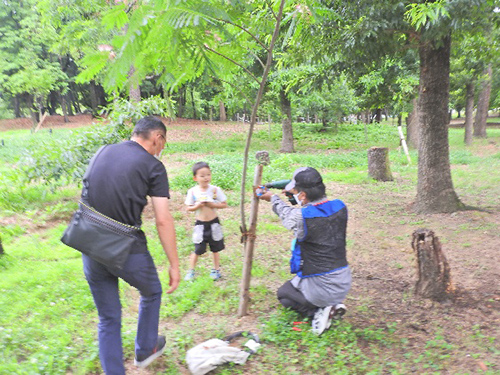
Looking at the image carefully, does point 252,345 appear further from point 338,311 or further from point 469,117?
point 469,117

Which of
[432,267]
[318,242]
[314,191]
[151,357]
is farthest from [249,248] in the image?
[432,267]

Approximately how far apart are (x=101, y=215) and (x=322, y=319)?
80.4 inches

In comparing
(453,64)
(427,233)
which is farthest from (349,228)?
(453,64)

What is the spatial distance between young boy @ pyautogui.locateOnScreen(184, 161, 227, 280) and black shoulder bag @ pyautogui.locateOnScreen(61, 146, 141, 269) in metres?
1.86

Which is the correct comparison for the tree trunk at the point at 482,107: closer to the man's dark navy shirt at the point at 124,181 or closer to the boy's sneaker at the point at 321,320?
the boy's sneaker at the point at 321,320

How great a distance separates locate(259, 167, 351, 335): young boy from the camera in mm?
3146

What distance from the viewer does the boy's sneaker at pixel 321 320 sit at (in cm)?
317

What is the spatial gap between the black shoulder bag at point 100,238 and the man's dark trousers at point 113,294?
0.40ft

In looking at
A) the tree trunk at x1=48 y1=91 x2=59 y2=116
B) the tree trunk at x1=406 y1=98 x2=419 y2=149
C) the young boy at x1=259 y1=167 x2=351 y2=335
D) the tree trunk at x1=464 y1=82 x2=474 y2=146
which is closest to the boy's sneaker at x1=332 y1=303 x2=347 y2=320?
the young boy at x1=259 y1=167 x2=351 y2=335

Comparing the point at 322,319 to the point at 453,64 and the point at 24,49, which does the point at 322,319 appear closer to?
the point at 453,64

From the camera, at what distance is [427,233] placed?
3.57 metres

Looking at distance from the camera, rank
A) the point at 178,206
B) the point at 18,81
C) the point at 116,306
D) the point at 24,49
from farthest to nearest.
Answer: the point at 24,49 → the point at 18,81 → the point at 178,206 → the point at 116,306

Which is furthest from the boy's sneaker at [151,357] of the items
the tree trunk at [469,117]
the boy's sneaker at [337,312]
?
the tree trunk at [469,117]

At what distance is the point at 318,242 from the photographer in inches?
125
